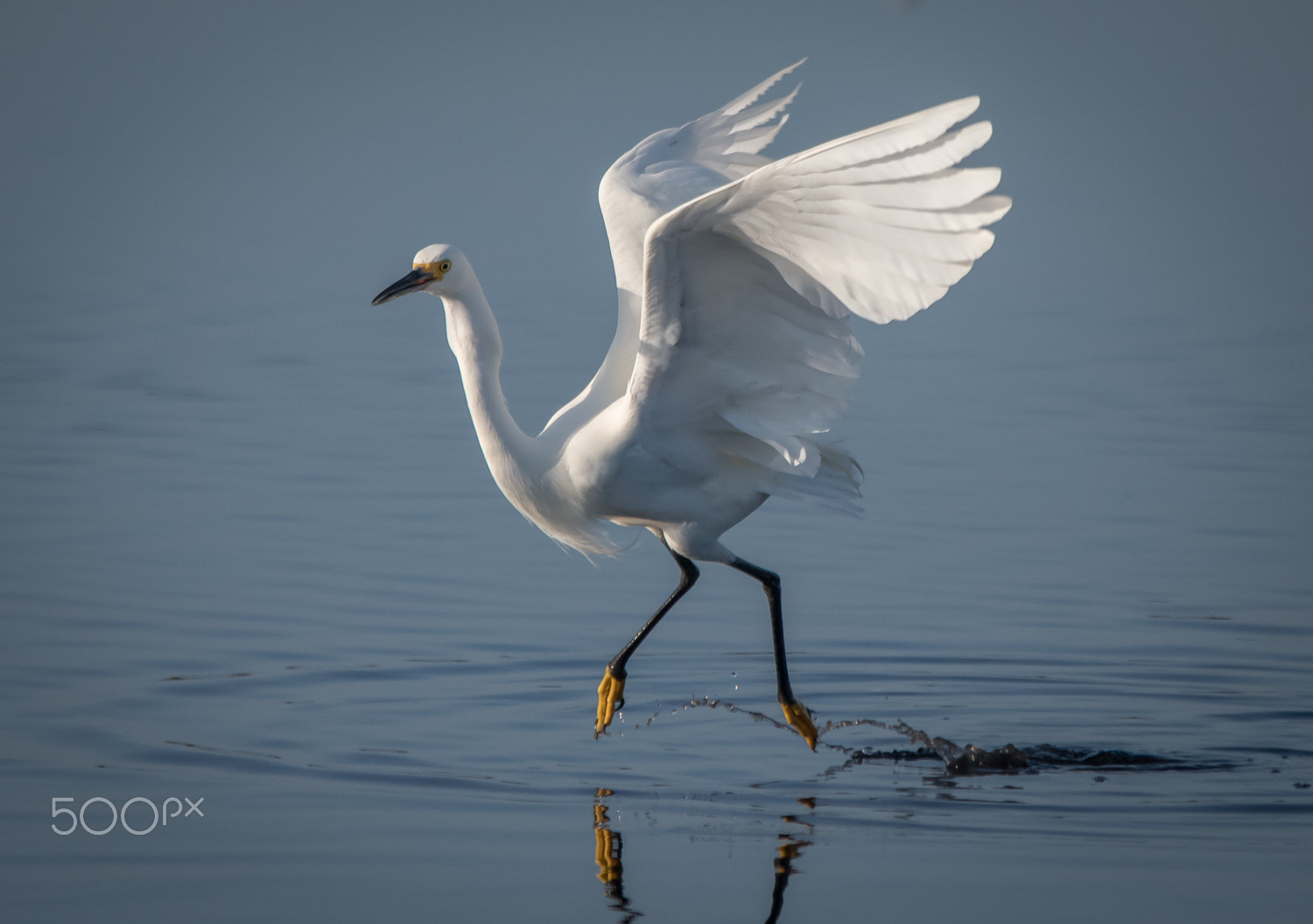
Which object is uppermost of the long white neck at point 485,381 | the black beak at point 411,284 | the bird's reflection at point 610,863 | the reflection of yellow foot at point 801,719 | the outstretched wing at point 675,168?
the outstretched wing at point 675,168

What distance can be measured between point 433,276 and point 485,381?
1.40 feet

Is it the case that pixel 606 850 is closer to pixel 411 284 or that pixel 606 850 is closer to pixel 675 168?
pixel 411 284

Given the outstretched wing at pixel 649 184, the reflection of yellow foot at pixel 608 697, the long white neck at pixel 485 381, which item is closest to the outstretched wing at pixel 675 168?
the outstretched wing at pixel 649 184

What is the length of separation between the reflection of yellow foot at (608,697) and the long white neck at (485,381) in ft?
2.75

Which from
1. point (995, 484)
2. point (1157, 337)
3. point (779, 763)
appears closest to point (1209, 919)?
point (779, 763)

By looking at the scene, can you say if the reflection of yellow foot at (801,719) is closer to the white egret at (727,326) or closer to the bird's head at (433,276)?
the white egret at (727,326)

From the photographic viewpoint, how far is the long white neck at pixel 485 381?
6270 mm

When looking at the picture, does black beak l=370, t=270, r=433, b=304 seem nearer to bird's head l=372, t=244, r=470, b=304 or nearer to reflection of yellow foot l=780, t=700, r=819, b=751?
bird's head l=372, t=244, r=470, b=304

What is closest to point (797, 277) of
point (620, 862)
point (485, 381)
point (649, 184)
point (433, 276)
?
point (485, 381)

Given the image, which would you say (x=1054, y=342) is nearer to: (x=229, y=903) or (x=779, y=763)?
(x=779, y=763)

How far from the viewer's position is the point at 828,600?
26.8 feet

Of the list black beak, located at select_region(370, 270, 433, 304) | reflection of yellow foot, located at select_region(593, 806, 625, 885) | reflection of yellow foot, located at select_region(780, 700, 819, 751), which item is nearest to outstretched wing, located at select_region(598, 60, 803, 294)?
black beak, located at select_region(370, 270, 433, 304)

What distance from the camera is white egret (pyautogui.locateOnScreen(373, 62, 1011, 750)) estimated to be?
4816 mm

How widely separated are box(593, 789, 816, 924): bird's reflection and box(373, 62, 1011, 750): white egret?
0.99 m
